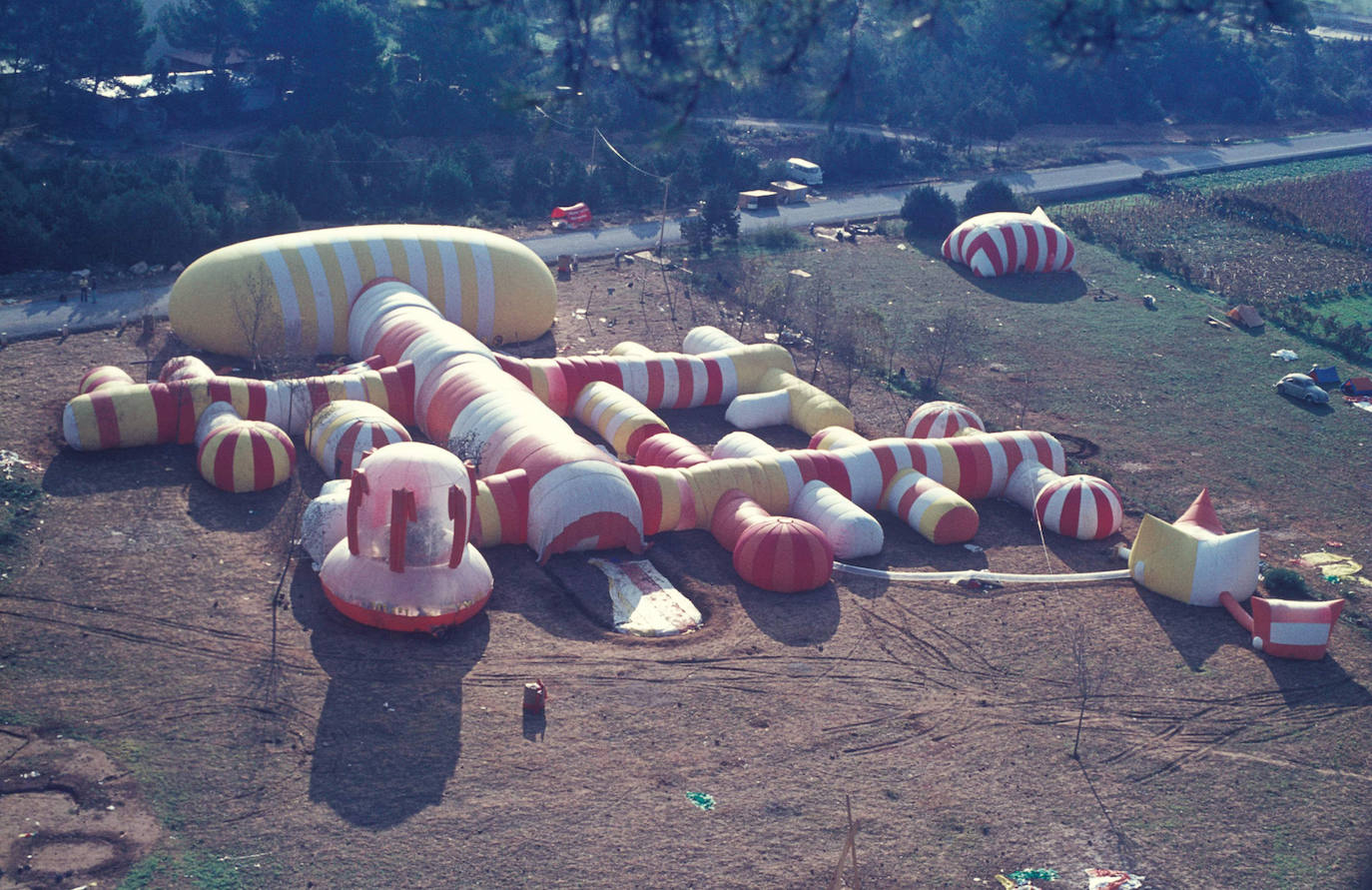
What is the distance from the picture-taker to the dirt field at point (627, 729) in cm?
1098

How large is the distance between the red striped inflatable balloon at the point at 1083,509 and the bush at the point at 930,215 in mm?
17159

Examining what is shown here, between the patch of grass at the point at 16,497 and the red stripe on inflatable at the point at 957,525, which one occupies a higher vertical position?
the patch of grass at the point at 16,497

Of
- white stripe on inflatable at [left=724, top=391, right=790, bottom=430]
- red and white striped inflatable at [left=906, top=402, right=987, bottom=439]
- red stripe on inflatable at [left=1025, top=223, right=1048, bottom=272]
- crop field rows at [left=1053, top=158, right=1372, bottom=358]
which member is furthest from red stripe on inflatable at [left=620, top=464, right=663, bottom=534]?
crop field rows at [left=1053, top=158, right=1372, bottom=358]

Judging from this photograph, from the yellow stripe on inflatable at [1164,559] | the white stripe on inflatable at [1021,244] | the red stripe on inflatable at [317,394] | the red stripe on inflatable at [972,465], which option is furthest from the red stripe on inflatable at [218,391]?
the white stripe on inflatable at [1021,244]

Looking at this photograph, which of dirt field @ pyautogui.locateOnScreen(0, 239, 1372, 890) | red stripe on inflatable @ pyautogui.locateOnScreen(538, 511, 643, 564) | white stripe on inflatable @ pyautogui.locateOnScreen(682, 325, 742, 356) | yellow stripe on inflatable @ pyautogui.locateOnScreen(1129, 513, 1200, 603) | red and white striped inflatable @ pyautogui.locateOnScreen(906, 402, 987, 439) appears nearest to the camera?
dirt field @ pyautogui.locateOnScreen(0, 239, 1372, 890)

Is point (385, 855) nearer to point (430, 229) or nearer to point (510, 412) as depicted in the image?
point (510, 412)

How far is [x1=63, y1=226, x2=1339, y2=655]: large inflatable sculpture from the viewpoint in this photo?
14.5 m

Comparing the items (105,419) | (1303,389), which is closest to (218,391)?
(105,419)

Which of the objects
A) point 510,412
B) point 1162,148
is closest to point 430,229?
point 510,412

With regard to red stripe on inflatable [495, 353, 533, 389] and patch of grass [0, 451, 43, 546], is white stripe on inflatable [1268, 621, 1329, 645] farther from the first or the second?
patch of grass [0, 451, 43, 546]

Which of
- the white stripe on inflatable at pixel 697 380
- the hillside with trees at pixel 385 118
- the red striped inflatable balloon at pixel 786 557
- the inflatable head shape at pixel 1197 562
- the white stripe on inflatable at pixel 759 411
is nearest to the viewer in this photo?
the red striped inflatable balloon at pixel 786 557

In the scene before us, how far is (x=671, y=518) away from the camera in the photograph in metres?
17.2

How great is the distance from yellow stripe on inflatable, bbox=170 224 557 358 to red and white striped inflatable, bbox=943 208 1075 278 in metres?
12.1

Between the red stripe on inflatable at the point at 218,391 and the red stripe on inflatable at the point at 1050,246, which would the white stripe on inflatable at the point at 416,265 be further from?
the red stripe on inflatable at the point at 1050,246
